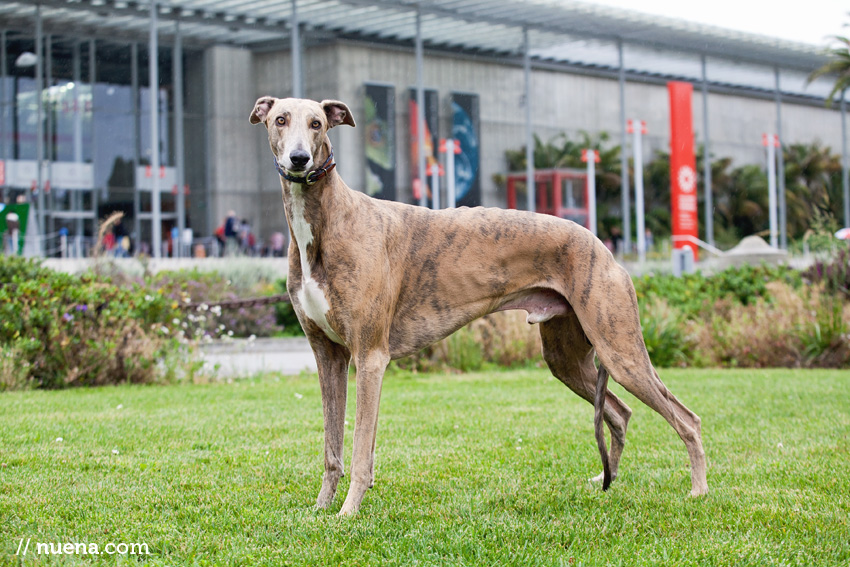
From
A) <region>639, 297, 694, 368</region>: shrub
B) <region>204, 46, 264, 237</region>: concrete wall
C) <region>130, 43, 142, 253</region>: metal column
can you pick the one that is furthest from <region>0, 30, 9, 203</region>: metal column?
<region>639, 297, 694, 368</region>: shrub

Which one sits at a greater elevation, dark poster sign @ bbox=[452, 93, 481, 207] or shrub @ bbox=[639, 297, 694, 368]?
dark poster sign @ bbox=[452, 93, 481, 207]

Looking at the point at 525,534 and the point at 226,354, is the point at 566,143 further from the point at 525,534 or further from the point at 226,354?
the point at 525,534

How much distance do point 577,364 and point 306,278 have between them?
1.77 metres

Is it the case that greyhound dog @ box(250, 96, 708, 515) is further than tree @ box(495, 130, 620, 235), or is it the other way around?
tree @ box(495, 130, 620, 235)

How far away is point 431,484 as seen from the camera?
462 centimetres

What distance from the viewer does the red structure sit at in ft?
112

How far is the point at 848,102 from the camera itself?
4238 centimetres

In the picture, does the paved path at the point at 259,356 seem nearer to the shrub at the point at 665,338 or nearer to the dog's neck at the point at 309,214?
the shrub at the point at 665,338

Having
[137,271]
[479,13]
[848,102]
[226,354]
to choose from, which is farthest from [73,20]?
[848,102]

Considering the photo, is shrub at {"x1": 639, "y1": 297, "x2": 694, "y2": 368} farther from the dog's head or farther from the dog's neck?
the dog's head

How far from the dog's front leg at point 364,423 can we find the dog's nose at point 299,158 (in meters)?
0.97

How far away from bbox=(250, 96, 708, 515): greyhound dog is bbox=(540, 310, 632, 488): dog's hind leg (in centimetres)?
20

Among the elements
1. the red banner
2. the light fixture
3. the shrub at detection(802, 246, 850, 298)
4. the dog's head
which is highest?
→ the light fixture

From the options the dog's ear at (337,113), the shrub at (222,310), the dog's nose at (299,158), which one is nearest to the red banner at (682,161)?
the shrub at (222,310)
